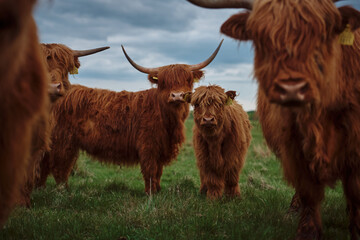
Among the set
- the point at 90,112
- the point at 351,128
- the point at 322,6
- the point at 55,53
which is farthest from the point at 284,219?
the point at 90,112

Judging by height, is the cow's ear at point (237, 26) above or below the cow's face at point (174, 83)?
above

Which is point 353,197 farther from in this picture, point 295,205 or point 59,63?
point 59,63

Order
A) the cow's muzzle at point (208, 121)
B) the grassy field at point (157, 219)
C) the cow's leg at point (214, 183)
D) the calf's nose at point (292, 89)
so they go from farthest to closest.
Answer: the cow's leg at point (214, 183), the cow's muzzle at point (208, 121), the grassy field at point (157, 219), the calf's nose at point (292, 89)

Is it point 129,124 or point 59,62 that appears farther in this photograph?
point 129,124

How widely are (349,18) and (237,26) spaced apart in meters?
0.76

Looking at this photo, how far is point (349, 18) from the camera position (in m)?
2.34

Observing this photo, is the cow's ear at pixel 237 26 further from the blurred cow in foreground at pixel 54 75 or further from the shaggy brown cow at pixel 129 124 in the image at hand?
the shaggy brown cow at pixel 129 124

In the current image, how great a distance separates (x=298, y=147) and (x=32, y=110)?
1.92 metres

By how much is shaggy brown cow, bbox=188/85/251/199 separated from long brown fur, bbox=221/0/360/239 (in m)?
1.85

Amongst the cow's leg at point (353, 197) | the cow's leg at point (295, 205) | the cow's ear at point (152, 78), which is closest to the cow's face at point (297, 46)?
the cow's leg at point (353, 197)

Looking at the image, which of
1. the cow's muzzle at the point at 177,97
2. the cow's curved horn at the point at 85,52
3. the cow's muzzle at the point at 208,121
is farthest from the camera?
the cow's muzzle at the point at 177,97

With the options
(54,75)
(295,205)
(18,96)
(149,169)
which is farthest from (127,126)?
(18,96)

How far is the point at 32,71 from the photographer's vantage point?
1622mm

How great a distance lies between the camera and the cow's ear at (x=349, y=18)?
7.66 feet
